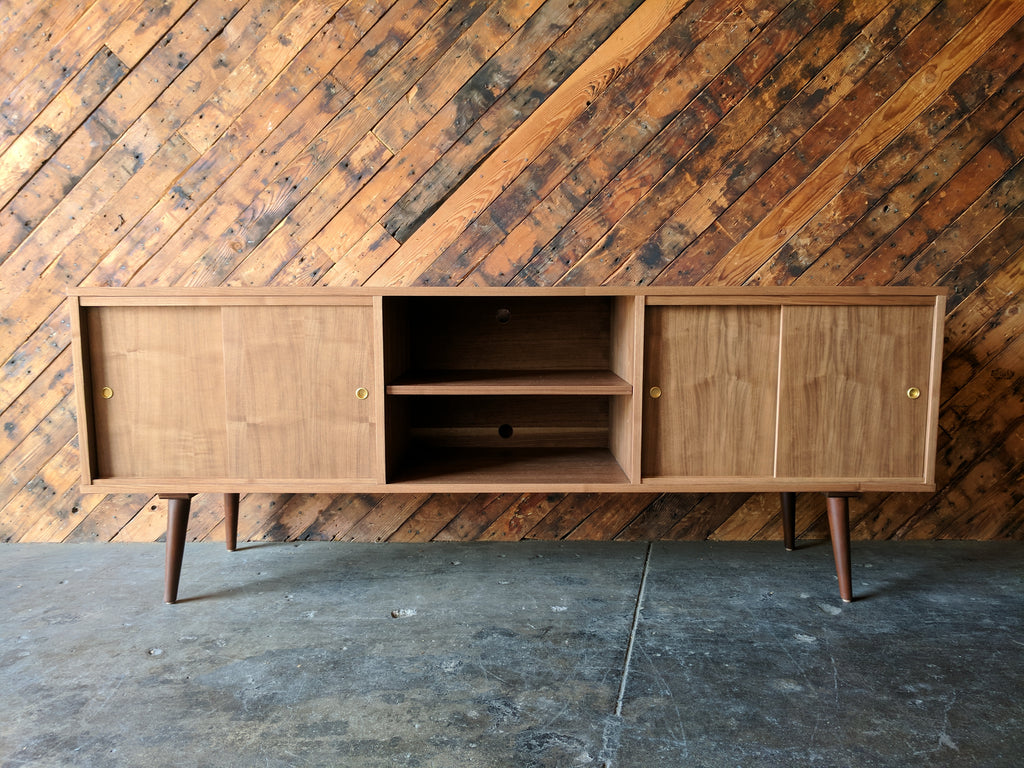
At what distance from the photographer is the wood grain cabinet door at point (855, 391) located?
161cm

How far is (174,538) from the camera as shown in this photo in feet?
5.56

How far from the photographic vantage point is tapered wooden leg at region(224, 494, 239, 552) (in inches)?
80.7

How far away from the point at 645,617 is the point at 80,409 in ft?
4.79

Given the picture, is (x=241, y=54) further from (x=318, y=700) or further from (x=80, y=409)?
(x=318, y=700)

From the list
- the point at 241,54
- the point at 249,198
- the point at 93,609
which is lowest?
the point at 93,609

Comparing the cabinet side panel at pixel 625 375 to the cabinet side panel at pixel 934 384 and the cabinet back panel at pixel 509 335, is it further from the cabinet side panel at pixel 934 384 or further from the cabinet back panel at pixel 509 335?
the cabinet side panel at pixel 934 384

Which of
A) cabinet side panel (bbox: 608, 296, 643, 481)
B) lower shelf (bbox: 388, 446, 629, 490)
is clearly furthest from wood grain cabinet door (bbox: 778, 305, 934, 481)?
lower shelf (bbox: 388, 446, 629, 490)

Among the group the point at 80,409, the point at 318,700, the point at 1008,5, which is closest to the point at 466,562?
the point at 318,700

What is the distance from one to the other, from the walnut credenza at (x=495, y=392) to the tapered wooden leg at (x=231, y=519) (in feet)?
1.11

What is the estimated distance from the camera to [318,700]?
4.18 ft

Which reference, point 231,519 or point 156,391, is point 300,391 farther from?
point 231,519

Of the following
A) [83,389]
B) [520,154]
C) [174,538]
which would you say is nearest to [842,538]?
[520,154]

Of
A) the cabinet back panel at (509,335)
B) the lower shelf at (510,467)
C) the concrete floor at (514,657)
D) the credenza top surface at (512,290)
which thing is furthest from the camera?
the cabinet back panel at (509,335)

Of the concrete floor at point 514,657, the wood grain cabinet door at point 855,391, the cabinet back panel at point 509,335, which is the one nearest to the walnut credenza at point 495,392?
the wood grain cabinet door at point 855,391
